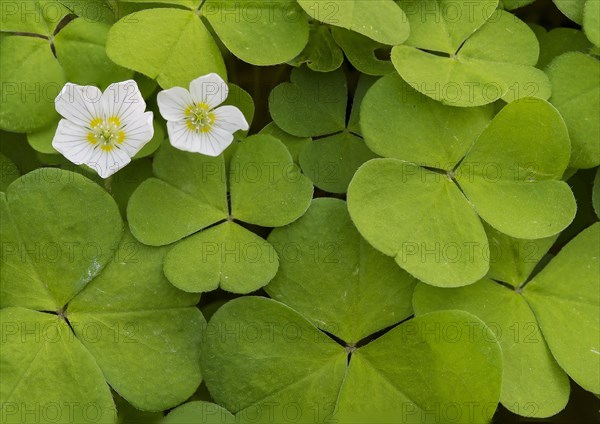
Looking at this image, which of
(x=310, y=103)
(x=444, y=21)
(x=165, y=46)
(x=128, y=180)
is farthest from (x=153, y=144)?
(x=444, y=21)

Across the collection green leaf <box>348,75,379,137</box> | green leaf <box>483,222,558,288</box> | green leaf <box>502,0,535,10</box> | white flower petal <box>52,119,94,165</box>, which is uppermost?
green leaf <box>502,0,535,10</box>

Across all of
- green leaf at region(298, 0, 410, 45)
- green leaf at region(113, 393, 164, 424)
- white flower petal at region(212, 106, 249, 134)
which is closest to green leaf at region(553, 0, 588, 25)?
green leaf at region(298, 0, 410, 45)

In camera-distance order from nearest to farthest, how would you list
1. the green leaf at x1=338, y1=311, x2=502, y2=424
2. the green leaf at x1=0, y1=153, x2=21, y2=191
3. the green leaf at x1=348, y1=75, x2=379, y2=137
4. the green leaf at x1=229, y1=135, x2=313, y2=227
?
the green leaf at x1=338, y1=311, x2=502, y2=424
the green leaf at x1=229, y1=135, x2=313, y2=227
the green leaf at x1=0, y1=153, x2=21, y2=191
the green leaf at x1=348, y1=75, x2=379, y2=137

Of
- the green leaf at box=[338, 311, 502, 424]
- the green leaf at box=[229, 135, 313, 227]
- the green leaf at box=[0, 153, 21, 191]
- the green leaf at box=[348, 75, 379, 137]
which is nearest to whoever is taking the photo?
the green leaf at box=[338, 311, 502, 424]

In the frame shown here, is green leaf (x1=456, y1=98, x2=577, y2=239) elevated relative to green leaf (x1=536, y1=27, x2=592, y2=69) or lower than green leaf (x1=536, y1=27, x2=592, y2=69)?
lower

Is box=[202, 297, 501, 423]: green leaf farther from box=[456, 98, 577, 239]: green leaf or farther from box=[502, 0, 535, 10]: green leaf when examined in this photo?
box=[502, 0, 535, 10]: green leaf

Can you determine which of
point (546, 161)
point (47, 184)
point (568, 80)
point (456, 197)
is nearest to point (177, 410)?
point (47, 184)

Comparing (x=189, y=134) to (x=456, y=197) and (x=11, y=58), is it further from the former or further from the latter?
(x=456, y=197)

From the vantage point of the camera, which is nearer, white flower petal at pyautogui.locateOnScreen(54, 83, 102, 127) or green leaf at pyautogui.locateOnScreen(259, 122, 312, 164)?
white flower petal at pyautogui.locateOnScreen(54, 83, 102, 127)
